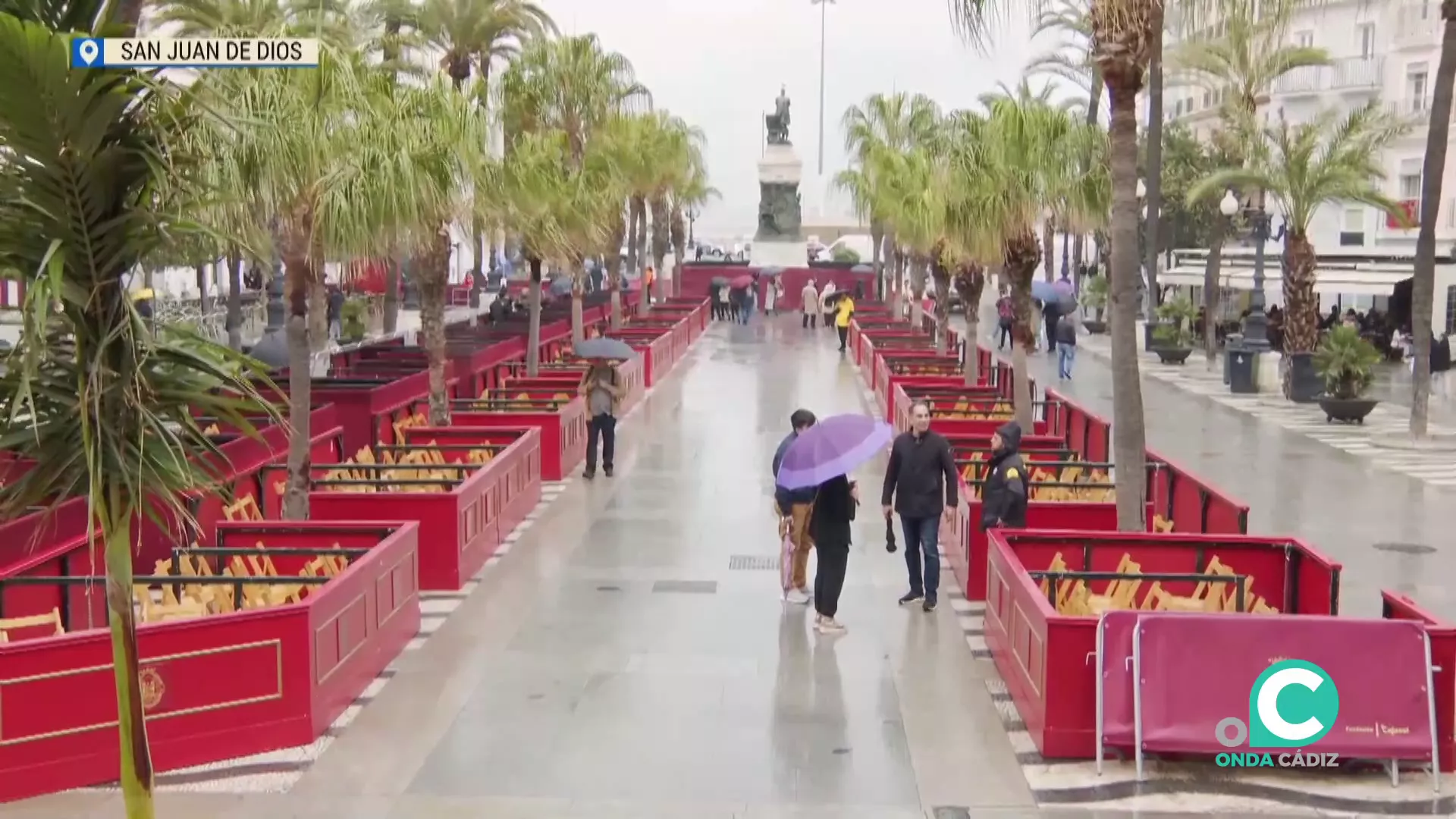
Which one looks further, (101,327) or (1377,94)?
(1377,94)

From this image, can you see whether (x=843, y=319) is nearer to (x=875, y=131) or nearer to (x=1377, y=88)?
(x=875, y=131)

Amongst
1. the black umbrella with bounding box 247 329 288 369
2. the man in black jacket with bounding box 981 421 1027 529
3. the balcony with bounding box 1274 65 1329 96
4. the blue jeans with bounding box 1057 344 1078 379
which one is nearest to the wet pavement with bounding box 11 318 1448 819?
the man in black jacket with bounding box 981 421 1027 529

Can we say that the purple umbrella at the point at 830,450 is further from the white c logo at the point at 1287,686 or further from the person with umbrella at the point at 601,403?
the person with umbrella at the point at 601,403

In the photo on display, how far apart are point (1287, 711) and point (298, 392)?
8.68 m

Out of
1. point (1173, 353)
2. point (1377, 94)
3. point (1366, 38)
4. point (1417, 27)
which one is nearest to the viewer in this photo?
point (1173, 353)

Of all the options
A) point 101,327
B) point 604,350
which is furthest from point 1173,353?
point 101,327

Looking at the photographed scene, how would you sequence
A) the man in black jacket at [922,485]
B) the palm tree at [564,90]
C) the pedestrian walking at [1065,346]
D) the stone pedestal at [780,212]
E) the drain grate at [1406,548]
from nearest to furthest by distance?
1. the man in black jacket at [922,485]
2. the drain grate at [1406,548]
3. the palm tree at [564,90]
4. the pedestrian walking at [1065,346]
5. the stone pedestal at [780,212]

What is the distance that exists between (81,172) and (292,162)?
7065mm

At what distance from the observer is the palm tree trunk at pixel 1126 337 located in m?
11.9

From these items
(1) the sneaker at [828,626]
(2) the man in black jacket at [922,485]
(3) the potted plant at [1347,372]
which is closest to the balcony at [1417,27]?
(3) the potted plant at [1347,372]

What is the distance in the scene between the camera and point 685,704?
984 cm

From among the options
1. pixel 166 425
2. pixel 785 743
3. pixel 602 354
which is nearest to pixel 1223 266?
pixel 602 354

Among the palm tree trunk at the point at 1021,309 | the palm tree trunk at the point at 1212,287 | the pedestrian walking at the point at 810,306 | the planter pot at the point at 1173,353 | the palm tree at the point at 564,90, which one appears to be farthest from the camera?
the pedestrian walking at the point at 810,306

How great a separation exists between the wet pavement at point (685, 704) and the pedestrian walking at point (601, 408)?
4.81 ft
